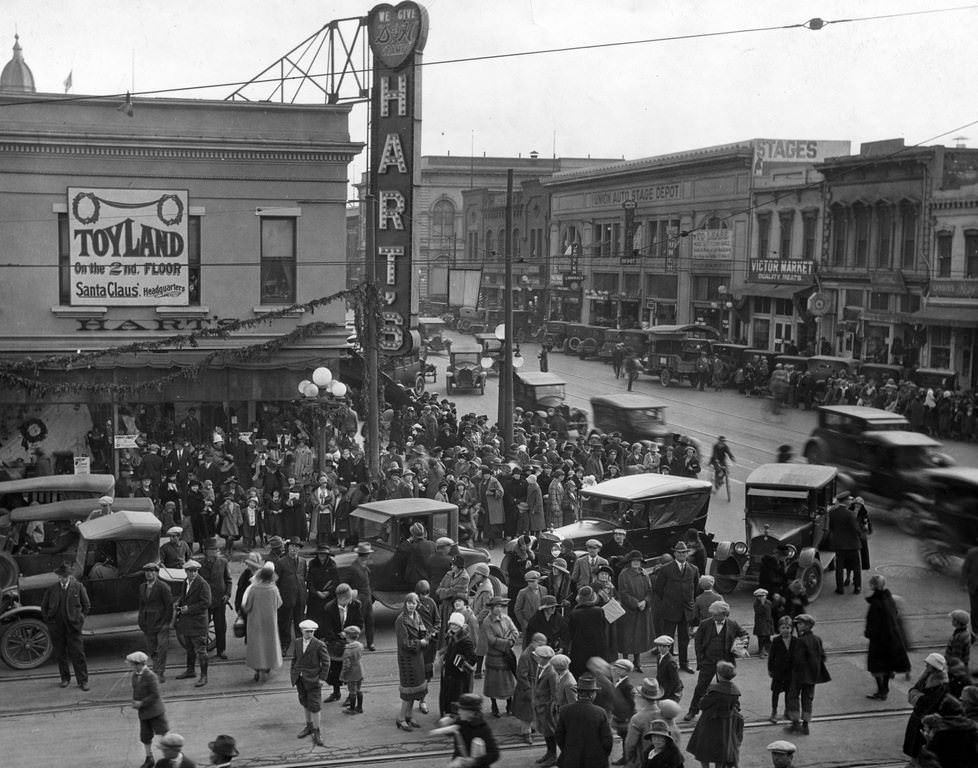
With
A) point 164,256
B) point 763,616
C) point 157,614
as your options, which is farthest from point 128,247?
point 763,616

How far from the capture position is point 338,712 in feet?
45.9

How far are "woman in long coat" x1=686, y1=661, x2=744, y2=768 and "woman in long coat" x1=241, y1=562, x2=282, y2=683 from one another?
Result: 5.82 meters

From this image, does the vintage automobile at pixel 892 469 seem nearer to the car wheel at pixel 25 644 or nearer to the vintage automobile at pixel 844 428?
the vintage automobile at pixel 844 428

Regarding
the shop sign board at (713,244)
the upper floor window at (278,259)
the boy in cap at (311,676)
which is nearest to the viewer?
the boy in cap at (311,676)

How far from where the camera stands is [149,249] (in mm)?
27062

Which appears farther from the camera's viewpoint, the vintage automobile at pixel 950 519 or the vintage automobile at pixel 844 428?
the vintage automobile at pixel 844 428

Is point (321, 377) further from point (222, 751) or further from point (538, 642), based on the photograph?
point (222, 751)

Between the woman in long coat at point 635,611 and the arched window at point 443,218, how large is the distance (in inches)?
3624

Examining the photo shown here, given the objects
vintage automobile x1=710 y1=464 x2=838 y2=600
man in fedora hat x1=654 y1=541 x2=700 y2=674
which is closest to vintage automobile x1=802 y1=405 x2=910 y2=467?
vintage automobile x1=710 y1=464 x2=838 y2=600

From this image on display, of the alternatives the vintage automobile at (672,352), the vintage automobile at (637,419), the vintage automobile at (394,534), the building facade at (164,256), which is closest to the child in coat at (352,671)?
the vintage automobile at (394,534)

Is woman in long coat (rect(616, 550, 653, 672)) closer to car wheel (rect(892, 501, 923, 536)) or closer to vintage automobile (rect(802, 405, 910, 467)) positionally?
car wheel (rect(892, 501, 923, 536))

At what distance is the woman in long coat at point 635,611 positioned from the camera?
15.2m

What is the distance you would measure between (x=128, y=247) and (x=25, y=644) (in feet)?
43.8

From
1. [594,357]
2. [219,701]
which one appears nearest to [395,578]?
[219,701]
